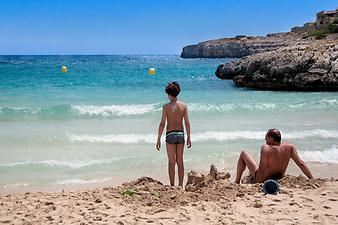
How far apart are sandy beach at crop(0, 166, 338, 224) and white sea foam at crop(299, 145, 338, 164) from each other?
9.80 ft

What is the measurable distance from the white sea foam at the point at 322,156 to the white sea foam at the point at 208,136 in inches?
71.1

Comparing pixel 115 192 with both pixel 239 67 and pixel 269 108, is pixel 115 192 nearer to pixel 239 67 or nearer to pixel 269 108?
pixel 269 108

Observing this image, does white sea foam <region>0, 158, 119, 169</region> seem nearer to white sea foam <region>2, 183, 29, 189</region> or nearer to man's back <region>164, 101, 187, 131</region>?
white sea foam <region>2, 183, 29, 189</region>

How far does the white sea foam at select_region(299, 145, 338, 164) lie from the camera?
9102mm

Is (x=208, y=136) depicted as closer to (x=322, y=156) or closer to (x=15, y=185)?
(x=322, y=156)

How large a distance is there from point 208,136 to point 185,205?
251 inches

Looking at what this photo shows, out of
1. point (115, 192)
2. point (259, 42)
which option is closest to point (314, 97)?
point (115, 192)

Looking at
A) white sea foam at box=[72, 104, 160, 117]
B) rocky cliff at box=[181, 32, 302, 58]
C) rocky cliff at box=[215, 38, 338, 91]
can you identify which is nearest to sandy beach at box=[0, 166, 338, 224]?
white sea foam at box=[72, 104, 160, 117]

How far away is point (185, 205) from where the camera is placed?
5309 millimetres

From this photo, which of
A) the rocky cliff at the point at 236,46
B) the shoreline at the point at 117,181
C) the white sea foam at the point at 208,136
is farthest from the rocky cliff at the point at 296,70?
the rocky cliff at the point at 236,46

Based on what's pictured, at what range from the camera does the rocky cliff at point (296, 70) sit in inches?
913

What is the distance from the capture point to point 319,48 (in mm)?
24797

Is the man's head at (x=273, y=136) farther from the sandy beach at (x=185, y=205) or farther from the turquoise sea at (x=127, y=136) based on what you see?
the turquoise sea at (x=127, y=136)

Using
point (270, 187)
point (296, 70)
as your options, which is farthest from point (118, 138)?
point (296, 70)
